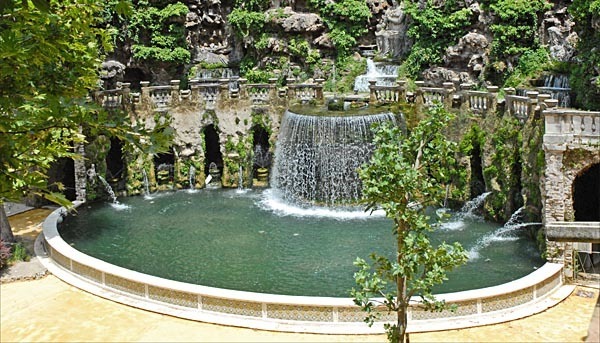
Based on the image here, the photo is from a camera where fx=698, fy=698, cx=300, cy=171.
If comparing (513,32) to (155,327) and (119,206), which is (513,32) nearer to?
(119,206)

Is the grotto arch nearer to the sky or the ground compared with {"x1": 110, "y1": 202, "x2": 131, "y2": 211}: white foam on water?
nearer to the sky

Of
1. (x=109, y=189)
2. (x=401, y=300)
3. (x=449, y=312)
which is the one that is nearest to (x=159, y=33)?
(x=109, y=189)

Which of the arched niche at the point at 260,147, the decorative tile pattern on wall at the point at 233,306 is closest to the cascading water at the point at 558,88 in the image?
the arched niche at the point at 260,147

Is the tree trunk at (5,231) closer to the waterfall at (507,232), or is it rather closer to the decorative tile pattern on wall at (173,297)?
the decorative tile pattern on wall at (173,297)

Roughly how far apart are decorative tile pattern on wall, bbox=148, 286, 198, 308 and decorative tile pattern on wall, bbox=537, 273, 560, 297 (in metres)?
8.36

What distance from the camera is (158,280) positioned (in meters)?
17.4

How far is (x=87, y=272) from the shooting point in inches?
741

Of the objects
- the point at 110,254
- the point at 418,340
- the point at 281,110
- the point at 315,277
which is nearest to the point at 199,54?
the point at 281,110

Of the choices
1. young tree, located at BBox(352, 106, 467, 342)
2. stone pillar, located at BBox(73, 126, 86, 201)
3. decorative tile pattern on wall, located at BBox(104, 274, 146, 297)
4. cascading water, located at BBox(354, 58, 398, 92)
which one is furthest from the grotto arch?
stone pillar, located at BBox(73, 126, 86, 201)

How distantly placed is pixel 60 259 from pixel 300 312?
8.10 meters

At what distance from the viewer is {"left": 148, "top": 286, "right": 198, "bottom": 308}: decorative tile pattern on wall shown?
16.7 metres

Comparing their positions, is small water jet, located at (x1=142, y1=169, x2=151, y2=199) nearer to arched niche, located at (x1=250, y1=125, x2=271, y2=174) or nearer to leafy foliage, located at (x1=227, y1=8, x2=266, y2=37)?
arched niche, located at (x1=250, y1=125, x2=271, y2=174)

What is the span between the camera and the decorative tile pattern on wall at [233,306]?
633 inches

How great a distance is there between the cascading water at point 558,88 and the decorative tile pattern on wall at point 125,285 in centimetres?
1811
